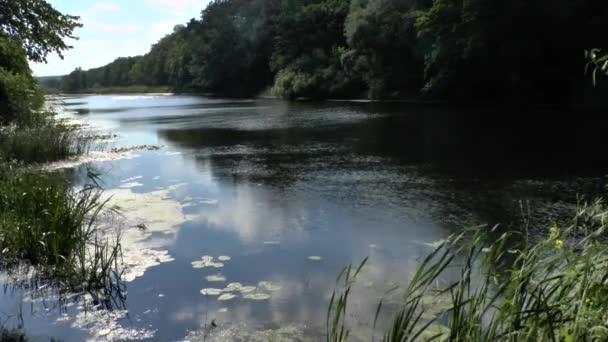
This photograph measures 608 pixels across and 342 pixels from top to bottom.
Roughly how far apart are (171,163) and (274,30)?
59.0 meters

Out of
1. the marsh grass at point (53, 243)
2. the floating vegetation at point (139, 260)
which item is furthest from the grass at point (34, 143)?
the floating vegetation at point (139, 260)

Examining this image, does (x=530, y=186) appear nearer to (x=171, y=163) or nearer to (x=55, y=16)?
(x=171, y=163)

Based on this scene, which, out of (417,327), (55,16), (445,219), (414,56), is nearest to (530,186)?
(445,219)

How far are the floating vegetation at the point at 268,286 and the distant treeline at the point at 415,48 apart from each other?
31.9m

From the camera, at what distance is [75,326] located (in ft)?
17.4

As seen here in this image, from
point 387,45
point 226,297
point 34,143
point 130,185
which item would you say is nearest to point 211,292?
point 226,297

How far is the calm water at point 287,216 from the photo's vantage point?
5.54 meters

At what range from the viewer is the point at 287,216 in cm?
971

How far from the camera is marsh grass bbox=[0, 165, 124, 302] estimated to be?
618 centimetres

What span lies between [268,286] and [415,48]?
3950cm

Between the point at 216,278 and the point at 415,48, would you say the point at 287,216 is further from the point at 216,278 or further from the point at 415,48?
the point at 415,48

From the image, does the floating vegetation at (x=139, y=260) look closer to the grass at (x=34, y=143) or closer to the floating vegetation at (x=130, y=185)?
the floating vegetation at (x=130, y=185)

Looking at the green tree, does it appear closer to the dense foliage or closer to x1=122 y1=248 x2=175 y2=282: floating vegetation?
the dense foliage

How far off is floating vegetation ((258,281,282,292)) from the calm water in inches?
0.5
